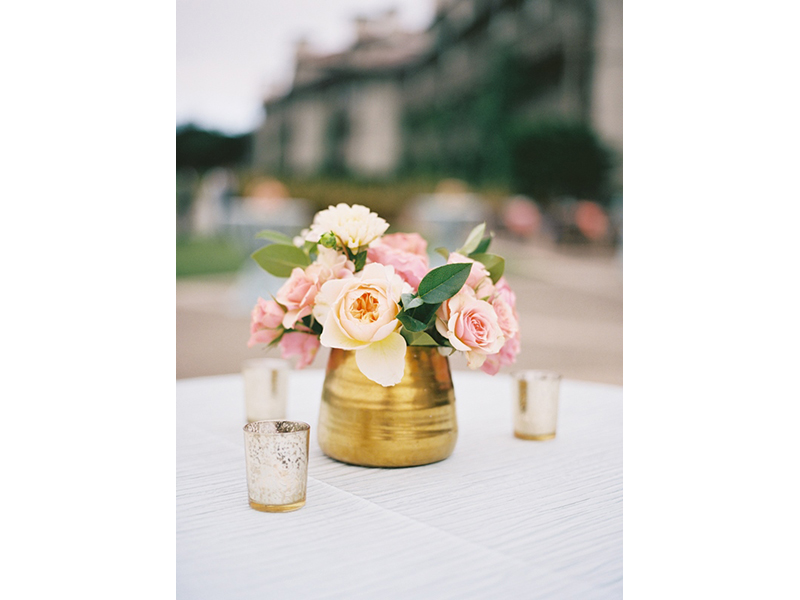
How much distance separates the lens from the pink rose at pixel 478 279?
31.9 inches

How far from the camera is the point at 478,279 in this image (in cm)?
82

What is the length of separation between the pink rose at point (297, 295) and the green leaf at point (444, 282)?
15 cm

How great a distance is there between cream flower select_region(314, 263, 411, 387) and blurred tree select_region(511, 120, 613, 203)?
11.0 m

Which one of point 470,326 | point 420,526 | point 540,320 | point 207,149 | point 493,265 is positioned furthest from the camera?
point 207,149

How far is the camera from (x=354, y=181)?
564 inches

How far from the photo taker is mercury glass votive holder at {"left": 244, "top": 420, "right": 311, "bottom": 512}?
2.25 feet

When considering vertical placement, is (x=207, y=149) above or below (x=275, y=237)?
above

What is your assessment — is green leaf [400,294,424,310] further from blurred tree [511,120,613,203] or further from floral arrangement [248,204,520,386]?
blurred tree [511,120,613,203]

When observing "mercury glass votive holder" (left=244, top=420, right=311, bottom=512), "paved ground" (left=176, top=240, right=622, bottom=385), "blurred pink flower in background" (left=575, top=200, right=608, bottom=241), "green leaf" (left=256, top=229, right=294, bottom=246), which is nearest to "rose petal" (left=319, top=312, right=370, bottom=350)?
"mercury glass votive holder" (left=244, top=420, right=311, bottom=512)

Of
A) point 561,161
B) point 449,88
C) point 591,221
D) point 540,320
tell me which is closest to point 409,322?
point 540,320

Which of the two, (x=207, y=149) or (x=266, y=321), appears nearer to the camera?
(x=266, y=321)

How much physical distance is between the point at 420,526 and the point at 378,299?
25cm

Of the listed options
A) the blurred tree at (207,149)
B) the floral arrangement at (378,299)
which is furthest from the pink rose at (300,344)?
the blurred tree at (207,149)

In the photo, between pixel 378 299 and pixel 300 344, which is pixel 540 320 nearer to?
pixel 300 344
